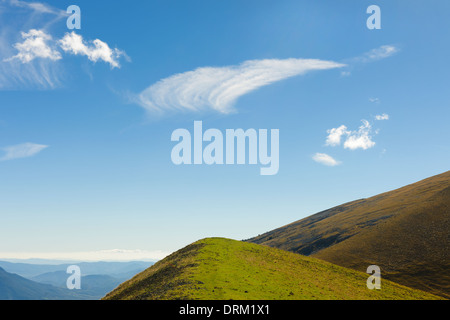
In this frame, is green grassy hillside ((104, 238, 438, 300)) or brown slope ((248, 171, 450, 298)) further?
brown slope ((248, 171, 450, 298))

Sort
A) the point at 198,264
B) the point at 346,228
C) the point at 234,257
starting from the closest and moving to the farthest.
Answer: the point at 198,264, the point at 234,257, the point at 346,228

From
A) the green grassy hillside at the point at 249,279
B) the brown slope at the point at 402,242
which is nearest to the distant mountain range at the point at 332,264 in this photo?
the green grassy hillside at the point at 249,279

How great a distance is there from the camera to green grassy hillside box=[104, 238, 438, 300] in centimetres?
3894

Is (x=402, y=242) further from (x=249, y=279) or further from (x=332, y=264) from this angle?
(x=249, y=279)

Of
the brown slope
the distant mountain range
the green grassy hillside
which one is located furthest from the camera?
the brown slope

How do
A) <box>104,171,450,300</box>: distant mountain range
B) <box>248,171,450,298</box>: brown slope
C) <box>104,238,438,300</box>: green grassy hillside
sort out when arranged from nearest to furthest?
1. <box>104,238,438,300</box>: green grassy hillside
2. <box>104,171,450,300</box>: distant mountain range
3. <box>248,171,450,298</box>: brown slope

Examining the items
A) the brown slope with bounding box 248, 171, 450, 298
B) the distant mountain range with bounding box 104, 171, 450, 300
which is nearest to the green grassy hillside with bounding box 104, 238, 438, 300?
the distant mountain range with bounding box 104, 171, 450, 300

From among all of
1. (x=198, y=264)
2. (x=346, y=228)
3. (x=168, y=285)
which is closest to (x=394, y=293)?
(x=198, y=264)

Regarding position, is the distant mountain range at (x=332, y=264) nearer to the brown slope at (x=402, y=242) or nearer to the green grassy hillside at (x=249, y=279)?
the green grassy hillside at (x=249, y=279)

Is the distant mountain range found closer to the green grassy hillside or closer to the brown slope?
the green grassy hillside

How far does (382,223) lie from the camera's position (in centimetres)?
12244

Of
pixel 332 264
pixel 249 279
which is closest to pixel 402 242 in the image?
pixel 332 264
